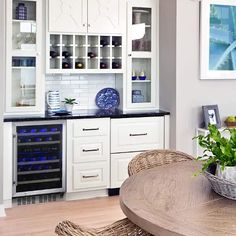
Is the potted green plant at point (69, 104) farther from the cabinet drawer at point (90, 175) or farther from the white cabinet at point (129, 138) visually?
the cabinet drawer at point (90, 175)

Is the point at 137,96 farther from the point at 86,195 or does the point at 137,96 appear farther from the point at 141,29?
the point at 86,195

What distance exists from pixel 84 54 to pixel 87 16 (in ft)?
1.36

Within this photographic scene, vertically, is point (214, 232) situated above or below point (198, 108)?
below

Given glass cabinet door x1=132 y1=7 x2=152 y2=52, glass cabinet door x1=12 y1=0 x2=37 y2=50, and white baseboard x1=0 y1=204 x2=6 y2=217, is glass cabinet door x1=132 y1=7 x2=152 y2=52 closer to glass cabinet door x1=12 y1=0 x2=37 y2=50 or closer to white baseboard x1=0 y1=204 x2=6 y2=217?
glass cabinet door x1=12 y1=0 x2=37 y2=50

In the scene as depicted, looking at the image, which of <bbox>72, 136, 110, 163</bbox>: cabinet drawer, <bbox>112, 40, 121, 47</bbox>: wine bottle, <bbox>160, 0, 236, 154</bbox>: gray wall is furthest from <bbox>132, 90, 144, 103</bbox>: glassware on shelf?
<bbox>72, 136, 110, 163</bbox>: cabinet drawer

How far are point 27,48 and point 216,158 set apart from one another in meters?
3.04

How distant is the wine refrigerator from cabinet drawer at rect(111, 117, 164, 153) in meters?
0.59

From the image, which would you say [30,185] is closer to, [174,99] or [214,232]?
[174,99]

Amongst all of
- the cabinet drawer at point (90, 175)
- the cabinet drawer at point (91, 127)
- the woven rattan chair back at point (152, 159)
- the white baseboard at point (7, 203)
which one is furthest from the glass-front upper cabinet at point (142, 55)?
the woven rattan chair back at point (152, 159)

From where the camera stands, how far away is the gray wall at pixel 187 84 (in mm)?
4543

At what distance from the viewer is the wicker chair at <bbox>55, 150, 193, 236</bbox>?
4.96 ft

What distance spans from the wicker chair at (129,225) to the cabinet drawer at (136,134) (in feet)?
6.01

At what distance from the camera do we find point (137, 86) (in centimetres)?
491

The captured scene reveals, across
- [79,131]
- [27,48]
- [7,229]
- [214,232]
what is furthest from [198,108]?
[214,232]
